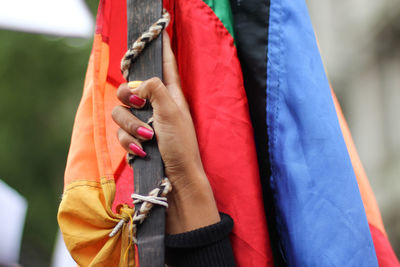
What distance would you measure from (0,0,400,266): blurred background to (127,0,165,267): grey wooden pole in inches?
46.7

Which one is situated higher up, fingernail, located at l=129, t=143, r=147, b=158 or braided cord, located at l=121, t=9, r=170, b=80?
braided cord, located at l=121, t=9, r=170, b=80

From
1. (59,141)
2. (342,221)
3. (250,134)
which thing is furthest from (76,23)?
(342,221)

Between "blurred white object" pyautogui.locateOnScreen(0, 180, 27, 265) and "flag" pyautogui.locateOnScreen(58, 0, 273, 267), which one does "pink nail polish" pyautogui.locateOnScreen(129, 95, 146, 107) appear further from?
"blurred white object" pyautogui.locateOnScreen(0, 180, 27, 265)

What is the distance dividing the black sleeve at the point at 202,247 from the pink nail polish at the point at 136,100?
180mm

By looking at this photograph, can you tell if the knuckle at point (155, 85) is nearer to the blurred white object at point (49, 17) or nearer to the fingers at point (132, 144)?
the fingers at point (132, 144)

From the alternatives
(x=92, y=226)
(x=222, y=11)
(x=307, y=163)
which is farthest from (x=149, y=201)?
(x=222, y=11)

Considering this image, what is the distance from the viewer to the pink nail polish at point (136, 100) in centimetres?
43

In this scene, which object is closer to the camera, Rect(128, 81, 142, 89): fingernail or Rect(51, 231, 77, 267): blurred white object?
Rect(128, 81, 142, 89): fingernail

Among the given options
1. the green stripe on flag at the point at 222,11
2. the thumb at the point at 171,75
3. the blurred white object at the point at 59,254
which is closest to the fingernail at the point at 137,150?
the thumb at the point at 171,75

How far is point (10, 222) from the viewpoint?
141 centimetres

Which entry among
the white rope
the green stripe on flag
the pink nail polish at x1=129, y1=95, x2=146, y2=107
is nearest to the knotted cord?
the white rope

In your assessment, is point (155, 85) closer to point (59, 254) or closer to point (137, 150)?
point (137, 150)

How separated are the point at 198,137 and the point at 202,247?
0.16 m

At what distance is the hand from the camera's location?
417 millimetres
